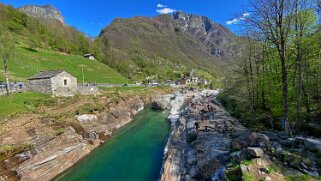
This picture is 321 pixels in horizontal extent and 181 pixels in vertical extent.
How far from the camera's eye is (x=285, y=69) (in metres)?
16.9

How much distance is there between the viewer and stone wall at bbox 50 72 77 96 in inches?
1696

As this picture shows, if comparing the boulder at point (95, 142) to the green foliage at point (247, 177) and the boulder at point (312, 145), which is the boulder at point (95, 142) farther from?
the boulder at point (312, 145)

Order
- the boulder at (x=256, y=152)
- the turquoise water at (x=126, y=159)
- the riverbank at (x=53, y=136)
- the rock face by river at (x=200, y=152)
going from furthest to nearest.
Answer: the turquoise water at (x=126, y=159)
the riverbank at (x=53, y=136)
the rock face by river at (x=200, y=152)
the boulder at (x=256, y=152)

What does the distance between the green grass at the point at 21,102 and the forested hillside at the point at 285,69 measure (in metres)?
31.5

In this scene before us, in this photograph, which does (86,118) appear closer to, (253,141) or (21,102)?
(21,102)

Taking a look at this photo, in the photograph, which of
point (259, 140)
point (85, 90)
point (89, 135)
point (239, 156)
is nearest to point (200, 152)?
point (259, 140)

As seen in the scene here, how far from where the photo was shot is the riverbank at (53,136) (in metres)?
21.4

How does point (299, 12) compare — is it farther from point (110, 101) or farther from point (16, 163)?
point (110, 101)

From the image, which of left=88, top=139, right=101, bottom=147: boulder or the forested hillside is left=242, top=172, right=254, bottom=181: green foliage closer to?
the forested hillside

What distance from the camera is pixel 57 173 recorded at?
22.7 meters

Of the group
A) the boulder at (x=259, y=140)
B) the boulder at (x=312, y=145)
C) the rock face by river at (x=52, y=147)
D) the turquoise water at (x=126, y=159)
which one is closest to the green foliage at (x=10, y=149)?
the rock face by river at (x=52, y=147)

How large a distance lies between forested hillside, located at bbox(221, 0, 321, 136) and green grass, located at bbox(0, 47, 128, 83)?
50312 millimetres

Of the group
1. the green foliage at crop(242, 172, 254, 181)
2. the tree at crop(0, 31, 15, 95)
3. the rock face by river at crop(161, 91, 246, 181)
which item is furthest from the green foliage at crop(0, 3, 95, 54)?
the green foliage at crop(242, 172, 254, 181)

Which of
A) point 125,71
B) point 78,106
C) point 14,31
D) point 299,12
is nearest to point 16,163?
point 78,106
